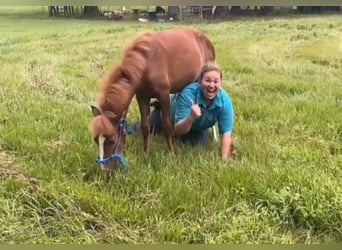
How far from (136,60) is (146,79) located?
0.05 metres

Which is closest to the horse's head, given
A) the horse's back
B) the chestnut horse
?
the chestnut horse

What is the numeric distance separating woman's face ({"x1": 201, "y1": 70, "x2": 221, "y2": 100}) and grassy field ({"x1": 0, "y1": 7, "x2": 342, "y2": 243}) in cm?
3

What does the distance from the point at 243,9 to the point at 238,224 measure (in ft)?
1.56

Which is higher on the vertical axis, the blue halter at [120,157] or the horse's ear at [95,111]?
the horse's ear at [95,111]

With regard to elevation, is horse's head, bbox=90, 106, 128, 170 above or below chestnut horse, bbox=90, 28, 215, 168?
below

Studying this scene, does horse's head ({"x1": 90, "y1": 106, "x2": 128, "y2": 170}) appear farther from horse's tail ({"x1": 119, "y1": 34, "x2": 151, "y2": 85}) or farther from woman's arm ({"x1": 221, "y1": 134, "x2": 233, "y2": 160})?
woman's arm ({"x1": 221, "y1": 134, "x2": 233, "y2": 160})

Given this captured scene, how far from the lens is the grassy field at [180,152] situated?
4.03ft

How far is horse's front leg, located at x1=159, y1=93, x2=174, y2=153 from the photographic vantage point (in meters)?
1.26

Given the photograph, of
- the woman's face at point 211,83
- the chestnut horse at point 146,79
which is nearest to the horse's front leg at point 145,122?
the chestnut horse at point 146,79

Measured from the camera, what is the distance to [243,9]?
1268mm

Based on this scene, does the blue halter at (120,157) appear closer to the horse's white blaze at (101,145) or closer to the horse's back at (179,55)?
the horse's white blaze at (101,145)

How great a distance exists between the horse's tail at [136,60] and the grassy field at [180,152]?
0.03 m

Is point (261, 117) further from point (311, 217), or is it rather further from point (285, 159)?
point (311, 217)

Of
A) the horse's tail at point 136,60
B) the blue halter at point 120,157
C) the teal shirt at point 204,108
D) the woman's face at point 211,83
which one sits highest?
the horse's tail at point 136,60
